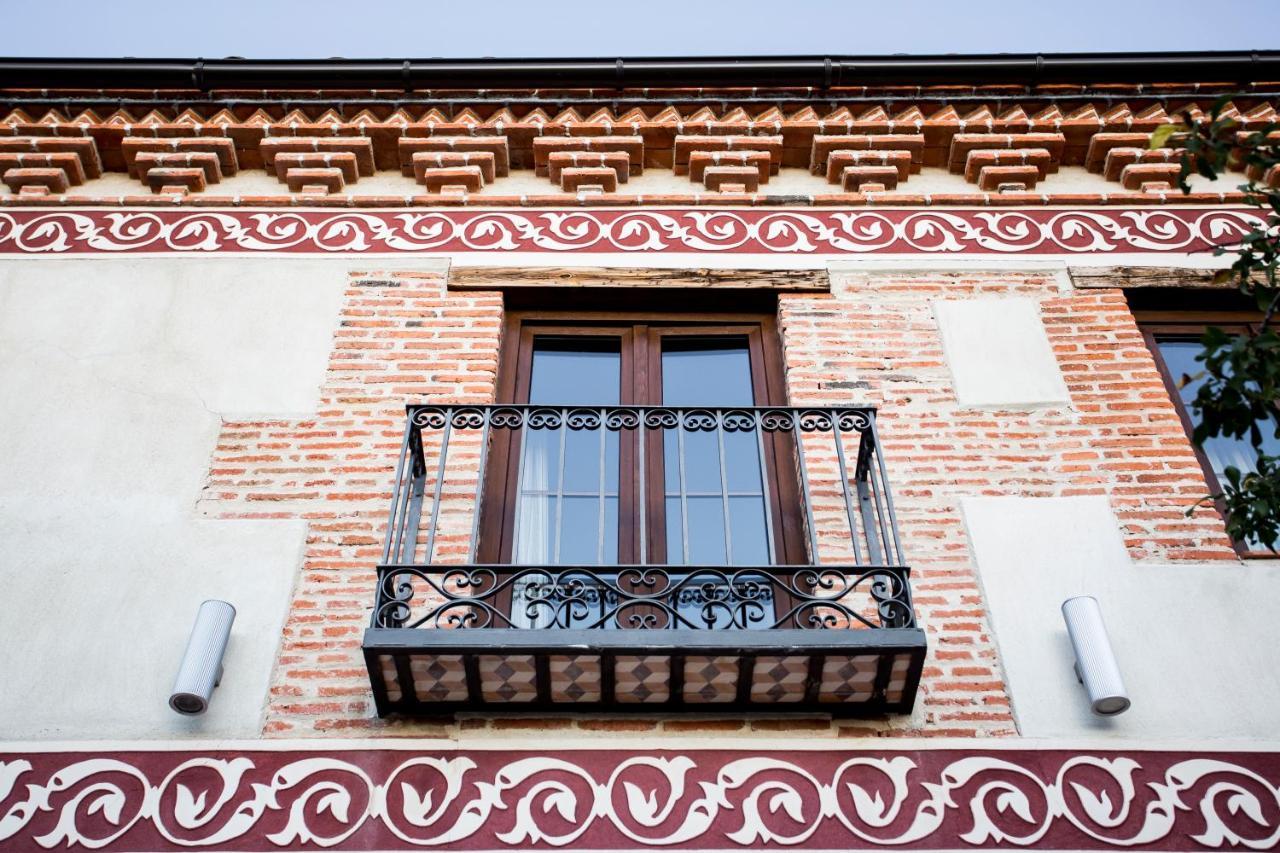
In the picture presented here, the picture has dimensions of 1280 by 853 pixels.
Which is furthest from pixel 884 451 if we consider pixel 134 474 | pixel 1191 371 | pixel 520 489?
pixel 134 474

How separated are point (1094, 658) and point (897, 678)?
0.74 metres

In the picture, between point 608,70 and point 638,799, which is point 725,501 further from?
point 608,70

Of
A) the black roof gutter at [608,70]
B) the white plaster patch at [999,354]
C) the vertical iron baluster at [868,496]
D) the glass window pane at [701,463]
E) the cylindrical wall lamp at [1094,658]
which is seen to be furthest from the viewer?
the black roof gutter at [608,70]

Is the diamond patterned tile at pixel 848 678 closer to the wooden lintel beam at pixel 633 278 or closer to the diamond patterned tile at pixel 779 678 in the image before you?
the diamond patterned tile at pixel 779 678

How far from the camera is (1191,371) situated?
6473 millimetres

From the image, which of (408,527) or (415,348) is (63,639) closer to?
(408,527)

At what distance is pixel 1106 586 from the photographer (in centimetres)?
509

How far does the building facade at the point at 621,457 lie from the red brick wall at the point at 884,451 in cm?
2

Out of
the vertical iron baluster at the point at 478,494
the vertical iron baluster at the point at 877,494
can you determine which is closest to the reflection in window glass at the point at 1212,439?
the vertical iron baluster at the point at 877,494

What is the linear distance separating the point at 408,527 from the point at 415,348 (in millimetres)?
1222

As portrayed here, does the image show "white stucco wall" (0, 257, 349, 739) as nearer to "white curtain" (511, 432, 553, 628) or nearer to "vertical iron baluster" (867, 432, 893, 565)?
"white curtain" (511, 432, 553, 628)

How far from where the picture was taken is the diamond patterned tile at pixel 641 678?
14.8 feet

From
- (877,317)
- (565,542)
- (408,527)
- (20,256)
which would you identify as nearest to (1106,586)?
(877,317)

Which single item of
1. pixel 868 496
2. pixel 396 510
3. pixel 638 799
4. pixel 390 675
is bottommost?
pixel 638 799
